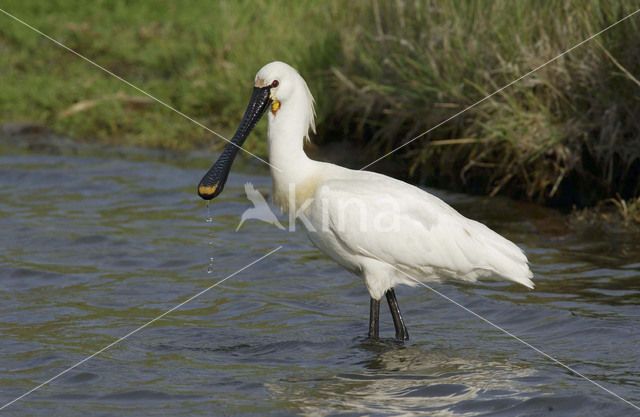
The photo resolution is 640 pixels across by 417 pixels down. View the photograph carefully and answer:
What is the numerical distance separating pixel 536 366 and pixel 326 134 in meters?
4.67

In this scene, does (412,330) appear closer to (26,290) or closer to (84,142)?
(26,290)

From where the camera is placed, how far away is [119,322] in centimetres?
621

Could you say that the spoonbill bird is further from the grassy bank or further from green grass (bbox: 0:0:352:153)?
green grass (bbox: 0:0:352:153)

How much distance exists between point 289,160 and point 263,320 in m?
1.09

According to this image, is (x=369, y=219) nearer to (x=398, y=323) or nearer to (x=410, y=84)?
(x=398, y=323)

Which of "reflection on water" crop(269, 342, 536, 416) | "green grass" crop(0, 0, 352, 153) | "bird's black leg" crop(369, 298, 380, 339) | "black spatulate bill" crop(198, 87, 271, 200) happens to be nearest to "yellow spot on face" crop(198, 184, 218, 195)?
"black spatulate bill" crop(198, 87, 271, 200)

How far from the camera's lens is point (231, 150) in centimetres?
642

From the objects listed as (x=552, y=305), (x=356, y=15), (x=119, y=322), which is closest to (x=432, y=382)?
(x=552, y=305)

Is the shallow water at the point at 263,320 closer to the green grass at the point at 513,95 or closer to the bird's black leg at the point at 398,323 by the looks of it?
the bird's black leg at the point at 398,323

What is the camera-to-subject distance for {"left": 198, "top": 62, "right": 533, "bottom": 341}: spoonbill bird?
Result: 5676 mm

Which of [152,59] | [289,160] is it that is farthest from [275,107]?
[152,59]

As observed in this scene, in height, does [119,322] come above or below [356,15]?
below

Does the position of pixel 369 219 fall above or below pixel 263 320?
above

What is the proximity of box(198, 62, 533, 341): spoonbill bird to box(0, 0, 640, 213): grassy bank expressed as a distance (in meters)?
2.11
